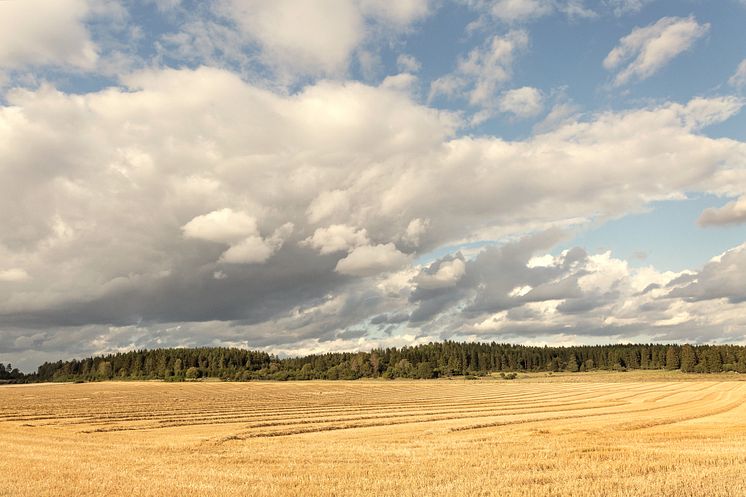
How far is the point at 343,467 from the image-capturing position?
24.2 meters

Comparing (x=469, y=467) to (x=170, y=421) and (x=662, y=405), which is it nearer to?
(x=170, y=421)

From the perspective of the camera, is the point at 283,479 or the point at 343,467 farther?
the point at 343,467

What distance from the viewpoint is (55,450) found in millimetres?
30922

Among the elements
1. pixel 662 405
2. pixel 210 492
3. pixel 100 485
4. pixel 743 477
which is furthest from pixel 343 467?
pixel 662 405

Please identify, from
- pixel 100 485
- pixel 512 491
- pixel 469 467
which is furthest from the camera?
pixel 469 467

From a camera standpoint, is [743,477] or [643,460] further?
[643,460]

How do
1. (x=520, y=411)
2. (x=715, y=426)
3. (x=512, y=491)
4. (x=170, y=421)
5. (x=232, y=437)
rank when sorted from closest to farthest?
(x=512, y=491) → (x=232, y=437) → (x=715, y=426) → (x=170, y=421) → (x=520, y=411)

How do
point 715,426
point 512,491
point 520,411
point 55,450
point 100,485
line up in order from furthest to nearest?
point 520,411
point 715,426
point 55,450
point 100,485
point 512,491

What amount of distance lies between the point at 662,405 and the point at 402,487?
171 feet

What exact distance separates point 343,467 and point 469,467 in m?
5.04

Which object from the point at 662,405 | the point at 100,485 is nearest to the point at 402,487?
the point at 100,485

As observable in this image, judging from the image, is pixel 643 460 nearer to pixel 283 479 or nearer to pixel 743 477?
pixel 743 477

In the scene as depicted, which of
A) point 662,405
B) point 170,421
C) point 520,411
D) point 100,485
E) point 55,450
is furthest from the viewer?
point 662,405

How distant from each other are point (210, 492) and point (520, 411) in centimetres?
4117
